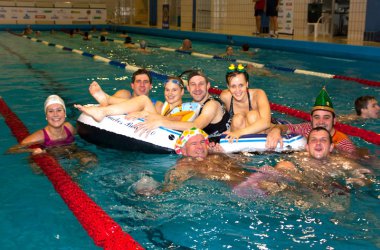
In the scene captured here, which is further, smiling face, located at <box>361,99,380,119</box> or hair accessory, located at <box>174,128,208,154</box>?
smiling face, located at <box>361,99,380,119</box>

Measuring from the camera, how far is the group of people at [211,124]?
3.93 metres

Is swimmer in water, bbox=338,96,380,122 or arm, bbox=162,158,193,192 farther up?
swimmer in water, bbox=338,96,380,122

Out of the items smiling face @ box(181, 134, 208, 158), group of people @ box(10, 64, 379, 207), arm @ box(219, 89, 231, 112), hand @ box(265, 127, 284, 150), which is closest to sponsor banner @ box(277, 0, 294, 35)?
arm @ box(219, 89, 231, 112)

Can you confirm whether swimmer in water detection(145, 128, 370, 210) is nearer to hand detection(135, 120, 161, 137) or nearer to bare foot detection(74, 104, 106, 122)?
hand detection(135, 120, 161, 137)

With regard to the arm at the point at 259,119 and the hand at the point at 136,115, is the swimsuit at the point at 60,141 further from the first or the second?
the arm at the point at 259,119

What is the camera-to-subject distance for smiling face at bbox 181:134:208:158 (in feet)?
13.8

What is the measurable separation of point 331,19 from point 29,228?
47.2 feet

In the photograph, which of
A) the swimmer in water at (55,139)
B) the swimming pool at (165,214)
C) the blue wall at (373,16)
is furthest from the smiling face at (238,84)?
the blue wall at (373,16)

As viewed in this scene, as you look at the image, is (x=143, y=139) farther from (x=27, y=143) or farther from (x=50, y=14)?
(x=50, y=14)

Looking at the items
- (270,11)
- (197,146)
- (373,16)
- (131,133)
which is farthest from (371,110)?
(270,11)

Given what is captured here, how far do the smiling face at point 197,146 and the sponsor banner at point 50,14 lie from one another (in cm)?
2312

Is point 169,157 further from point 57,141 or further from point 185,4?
point 185,4

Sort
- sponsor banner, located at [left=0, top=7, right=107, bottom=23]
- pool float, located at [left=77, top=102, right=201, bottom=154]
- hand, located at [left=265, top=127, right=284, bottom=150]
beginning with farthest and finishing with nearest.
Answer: sponsor banner, located at [left=0, top=7, right=107, bottom=23], pool float, located at [left=77, top=102, right=201, bottom=154], hand, located at [left=265, top=127, right=284, bottom=150]

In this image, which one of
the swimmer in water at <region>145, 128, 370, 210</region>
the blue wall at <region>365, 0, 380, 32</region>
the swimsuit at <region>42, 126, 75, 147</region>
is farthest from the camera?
the blue wall at <region>365, 0, 380, 32</region>
